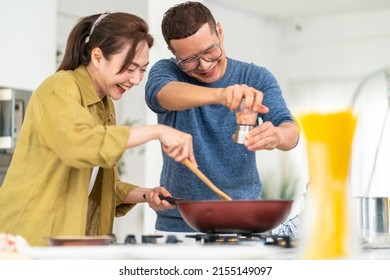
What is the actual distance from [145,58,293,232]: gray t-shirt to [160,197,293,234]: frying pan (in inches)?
25.5

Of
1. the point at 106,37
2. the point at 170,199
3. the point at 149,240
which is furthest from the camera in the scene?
the point at 170,199

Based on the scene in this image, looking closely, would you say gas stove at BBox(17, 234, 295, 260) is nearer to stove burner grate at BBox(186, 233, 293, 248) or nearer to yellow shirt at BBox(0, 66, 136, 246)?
stove burner grate at BBox(186, 233, 293, 248)

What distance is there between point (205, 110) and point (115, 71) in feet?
1.76

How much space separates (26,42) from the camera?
4285mm

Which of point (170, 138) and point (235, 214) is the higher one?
point (170, 138)

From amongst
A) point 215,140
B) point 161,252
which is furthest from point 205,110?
point 161,252

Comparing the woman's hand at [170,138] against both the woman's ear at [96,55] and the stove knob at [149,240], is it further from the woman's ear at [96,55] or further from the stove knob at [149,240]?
the woman's ear at [96,55]

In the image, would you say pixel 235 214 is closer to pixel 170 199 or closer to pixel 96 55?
pixel 170 199

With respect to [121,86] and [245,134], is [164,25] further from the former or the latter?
[245,134]

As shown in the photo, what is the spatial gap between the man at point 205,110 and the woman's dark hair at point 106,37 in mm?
246

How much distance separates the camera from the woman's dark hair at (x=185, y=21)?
7.20 feet

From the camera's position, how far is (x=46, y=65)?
4.44 metres

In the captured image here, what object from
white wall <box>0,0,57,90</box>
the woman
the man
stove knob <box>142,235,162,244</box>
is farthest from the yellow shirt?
white wall <box>0,0,57,90</box>

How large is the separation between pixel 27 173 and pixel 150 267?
51cm
